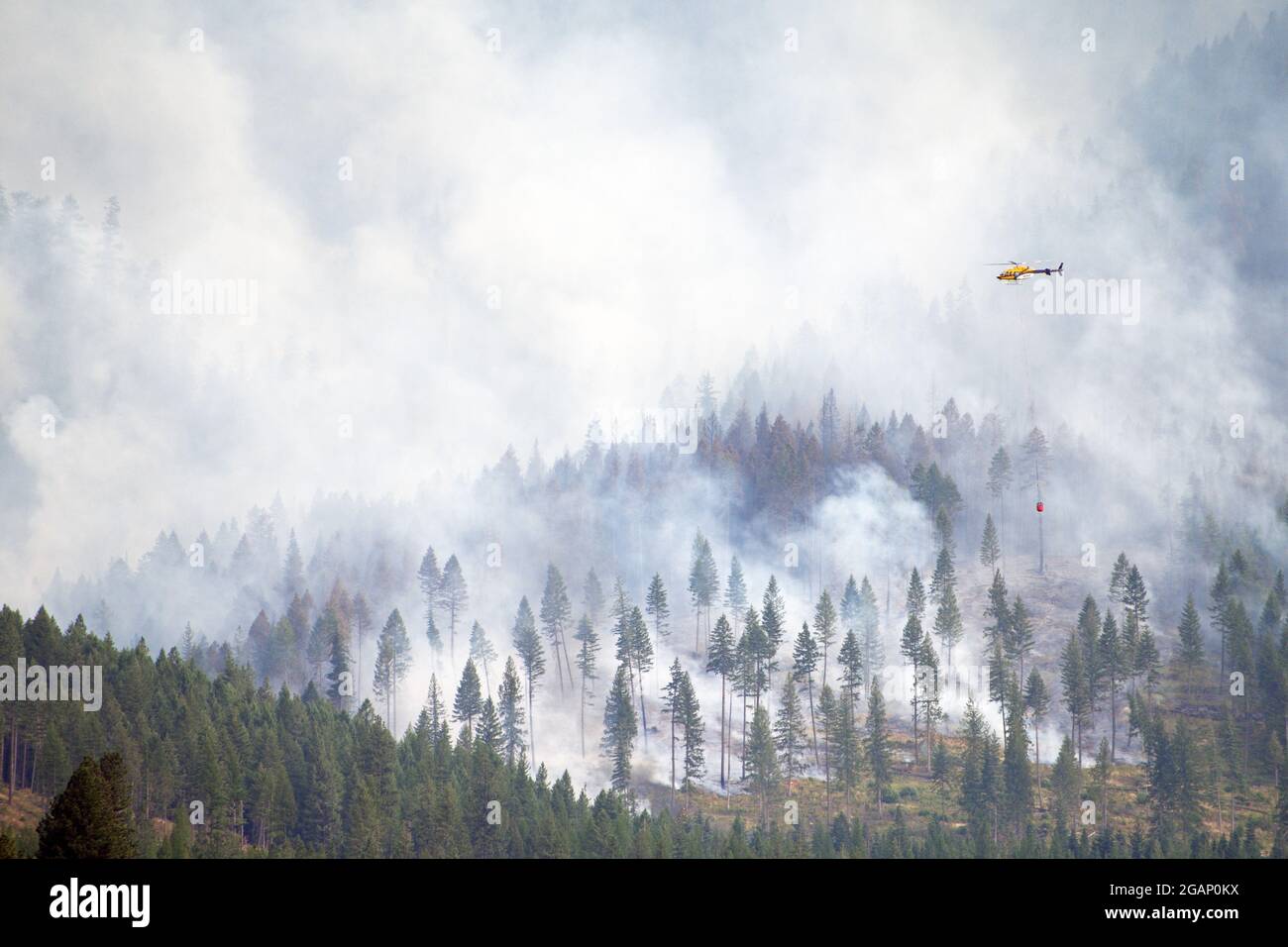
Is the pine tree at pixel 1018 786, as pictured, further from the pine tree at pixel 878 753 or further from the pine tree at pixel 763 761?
the pine tree at pixel 763 761

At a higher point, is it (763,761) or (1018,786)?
(763,761)

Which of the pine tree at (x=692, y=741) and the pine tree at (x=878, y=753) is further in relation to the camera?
the pine tree at (x=692, y=741)

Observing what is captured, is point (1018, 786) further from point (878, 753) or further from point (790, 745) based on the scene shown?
point (790, 745)

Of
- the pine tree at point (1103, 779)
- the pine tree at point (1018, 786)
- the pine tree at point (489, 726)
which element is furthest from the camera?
the pine tree at point (489, 726)

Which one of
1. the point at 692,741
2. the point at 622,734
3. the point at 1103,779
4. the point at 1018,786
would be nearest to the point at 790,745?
the point at 692,741

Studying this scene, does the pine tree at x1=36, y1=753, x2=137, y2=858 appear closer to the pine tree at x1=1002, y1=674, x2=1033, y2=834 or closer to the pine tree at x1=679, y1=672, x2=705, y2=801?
the pine tree at x1=679, y1=672, x2=705, y2=801

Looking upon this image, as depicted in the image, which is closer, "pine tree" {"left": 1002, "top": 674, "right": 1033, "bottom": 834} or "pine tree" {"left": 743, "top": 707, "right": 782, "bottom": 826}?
"pine tree" {"left": 1002, "top": 674, "right": 1033, "bottom": 834}

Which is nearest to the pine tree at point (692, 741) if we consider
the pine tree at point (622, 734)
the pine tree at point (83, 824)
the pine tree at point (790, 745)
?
the pine tree at point (622, 734)

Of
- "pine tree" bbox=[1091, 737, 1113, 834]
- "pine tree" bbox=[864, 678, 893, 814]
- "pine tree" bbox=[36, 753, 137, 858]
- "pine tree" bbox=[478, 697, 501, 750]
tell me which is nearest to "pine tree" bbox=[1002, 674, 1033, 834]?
"pine tree" bbox=[1091, 737, 1113, 834]

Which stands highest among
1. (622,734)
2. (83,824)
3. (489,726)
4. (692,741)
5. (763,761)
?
(489,726)
